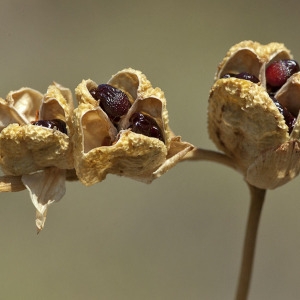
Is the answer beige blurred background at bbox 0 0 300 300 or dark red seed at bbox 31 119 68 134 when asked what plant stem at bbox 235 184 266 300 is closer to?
dark red seed at bbox 31 119 68 134

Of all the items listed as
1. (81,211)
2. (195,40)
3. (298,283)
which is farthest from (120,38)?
(298,283)

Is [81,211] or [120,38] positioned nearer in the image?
[81,211]

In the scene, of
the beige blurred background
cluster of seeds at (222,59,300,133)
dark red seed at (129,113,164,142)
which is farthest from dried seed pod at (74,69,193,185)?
the beige blurred background

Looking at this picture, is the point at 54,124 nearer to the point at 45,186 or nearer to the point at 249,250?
the point at 45,186

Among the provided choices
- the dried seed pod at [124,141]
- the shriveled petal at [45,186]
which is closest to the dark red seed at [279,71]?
the dried seed pod at [124,141]

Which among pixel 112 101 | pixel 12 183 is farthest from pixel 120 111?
pixel 12 183

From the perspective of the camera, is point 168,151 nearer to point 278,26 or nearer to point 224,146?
point 224,146
